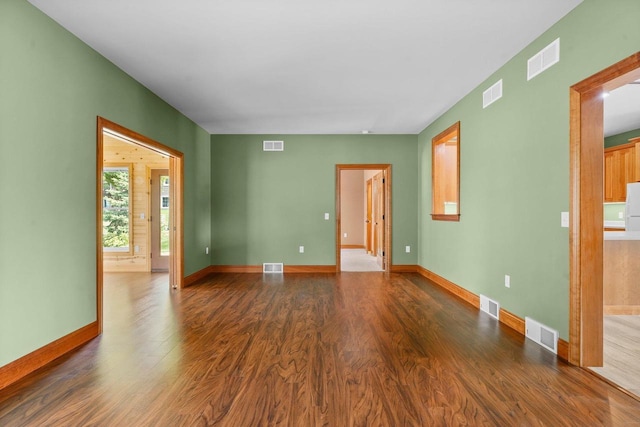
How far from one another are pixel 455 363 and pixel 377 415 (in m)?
0.95

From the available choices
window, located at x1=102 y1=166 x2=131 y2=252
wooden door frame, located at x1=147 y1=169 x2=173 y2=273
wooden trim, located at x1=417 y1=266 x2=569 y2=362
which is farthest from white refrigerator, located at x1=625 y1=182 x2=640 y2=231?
window, located at x1=102 y1=166 x2=131 y2=252

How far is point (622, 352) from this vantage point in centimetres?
265

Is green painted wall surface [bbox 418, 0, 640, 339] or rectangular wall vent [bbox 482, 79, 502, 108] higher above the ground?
rectangular wall vent [bbox 482, 79, 502, 108]

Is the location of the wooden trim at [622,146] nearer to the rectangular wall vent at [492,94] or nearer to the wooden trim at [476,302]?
the rectangular wall vent at [492,94]

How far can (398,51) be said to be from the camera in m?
3.12

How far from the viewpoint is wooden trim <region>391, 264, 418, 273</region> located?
6.36 meters

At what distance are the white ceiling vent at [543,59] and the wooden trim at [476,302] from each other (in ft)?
7.47

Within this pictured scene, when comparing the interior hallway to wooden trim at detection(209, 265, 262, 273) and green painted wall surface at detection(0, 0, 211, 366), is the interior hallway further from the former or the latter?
green painted wall surface at detection(0, 0, 211, 366)

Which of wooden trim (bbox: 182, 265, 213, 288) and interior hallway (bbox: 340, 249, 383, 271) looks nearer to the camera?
wooden trim (bbox: 182, 265, 213, 288)

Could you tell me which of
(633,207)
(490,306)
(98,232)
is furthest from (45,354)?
(633,207)

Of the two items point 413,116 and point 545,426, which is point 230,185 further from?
point 545,426

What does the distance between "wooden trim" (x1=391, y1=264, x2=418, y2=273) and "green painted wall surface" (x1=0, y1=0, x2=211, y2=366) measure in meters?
4.88

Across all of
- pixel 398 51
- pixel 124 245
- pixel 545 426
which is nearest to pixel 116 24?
pixel 398 51

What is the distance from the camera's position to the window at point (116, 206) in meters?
6.52
